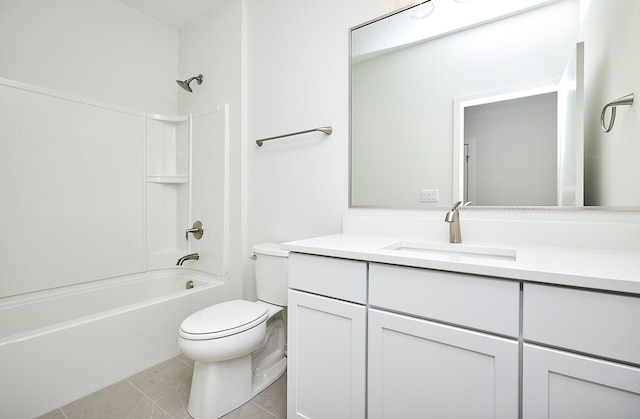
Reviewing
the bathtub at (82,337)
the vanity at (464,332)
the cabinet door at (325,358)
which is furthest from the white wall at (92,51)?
the cabinet door at (325,358)

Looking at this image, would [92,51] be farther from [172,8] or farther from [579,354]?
[579,354]

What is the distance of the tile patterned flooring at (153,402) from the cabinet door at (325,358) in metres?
0.32

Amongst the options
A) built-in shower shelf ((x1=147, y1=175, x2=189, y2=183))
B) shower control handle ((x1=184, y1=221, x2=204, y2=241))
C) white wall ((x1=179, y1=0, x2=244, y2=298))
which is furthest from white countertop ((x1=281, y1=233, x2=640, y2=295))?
built-in shower shelf ((x1=147, y1=175, x2=189, y2=183))

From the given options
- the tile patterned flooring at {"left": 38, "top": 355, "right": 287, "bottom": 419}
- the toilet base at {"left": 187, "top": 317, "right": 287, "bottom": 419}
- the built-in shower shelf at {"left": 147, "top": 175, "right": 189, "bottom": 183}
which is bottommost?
the tile patterned flooring at {"left": 38, "top": 355, "right": 287, "bottom": 419}

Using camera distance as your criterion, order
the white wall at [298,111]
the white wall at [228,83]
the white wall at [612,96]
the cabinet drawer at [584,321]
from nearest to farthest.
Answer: the cabinet drawer at [584,321]
the white wall at [612,96]
the white wall at [298,111]
the white wall at [228,83]

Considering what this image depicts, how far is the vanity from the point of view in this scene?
0.66 m

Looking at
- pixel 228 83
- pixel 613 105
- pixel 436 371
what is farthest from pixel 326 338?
pixel 228 83

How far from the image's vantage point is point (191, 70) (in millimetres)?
2479

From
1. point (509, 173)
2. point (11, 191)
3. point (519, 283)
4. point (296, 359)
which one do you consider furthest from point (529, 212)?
point (11, 191)

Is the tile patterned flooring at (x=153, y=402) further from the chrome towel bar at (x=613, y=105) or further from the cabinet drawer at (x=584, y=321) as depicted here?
the chrome towel bar at (x=613, y=105)

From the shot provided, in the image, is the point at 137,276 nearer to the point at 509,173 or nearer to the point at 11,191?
the point at 11,191

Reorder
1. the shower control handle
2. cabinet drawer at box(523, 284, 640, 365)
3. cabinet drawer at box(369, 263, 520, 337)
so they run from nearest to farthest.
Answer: cabinet drawer at box(523, 284, 640, 365)
cabinet drawer at box(369, 263, 520, 337)
the shower control handle

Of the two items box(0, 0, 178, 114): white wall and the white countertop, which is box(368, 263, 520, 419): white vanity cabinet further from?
box(0, 0, 178, 114): white wall

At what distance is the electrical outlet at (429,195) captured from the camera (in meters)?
1.38
